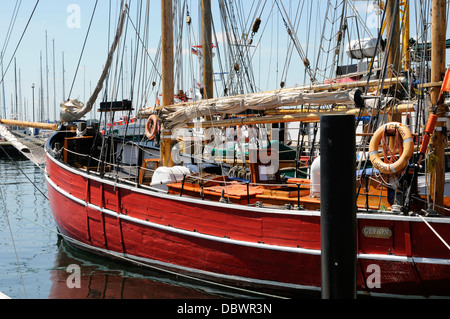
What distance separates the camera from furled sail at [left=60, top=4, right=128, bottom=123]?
48.6ft

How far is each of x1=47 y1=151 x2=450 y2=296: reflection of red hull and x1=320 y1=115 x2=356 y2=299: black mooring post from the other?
406cm

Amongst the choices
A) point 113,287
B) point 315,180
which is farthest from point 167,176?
point 315,180

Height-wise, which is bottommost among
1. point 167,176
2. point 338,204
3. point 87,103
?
point 167,176

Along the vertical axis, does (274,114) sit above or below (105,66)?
below

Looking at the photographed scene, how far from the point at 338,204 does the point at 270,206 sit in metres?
5.35

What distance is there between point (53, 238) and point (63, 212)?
2.62 m

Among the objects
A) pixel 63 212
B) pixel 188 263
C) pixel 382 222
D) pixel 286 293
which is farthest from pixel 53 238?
pixel 382 222

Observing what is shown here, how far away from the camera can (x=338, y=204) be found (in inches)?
192

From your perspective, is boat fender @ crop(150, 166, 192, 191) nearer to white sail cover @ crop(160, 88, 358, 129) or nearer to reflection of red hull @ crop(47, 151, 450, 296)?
reflection of red hull @ crop(47, 151, 450, 296)

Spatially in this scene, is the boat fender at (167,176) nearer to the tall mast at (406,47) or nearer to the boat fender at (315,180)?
the boat fender at (315,180)

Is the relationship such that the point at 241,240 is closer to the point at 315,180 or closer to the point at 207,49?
the point at 315,180
